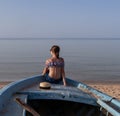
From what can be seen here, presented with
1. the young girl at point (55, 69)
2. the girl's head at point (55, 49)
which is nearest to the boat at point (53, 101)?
the young girl at point (55, 69)

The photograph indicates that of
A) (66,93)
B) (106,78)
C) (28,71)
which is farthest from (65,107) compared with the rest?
(28,71)

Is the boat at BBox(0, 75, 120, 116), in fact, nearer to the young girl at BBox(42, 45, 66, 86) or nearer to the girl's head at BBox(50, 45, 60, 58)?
the young girl at BBox(42, 45, 66, 86)

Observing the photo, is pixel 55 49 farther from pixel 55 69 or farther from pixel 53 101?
pixel 53 101

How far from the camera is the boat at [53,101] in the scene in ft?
19.9

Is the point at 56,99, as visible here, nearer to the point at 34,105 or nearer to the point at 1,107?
the point at 34,105

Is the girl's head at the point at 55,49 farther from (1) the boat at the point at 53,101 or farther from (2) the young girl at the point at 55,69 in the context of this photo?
(1) the boat at the point at 53,101

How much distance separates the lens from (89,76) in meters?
22.4

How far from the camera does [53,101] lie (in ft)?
24.0

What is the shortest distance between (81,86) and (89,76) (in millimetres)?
14040

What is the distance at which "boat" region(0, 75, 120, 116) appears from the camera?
239 inches

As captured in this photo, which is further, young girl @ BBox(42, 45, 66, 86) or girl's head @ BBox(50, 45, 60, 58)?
young girl @ BBox(42, 45, 66, 86)

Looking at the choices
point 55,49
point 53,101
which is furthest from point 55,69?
point 53,101

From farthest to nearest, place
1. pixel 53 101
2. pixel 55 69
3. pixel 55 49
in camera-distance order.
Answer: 1. pixel 55 69
2. pixel 55 49
3. pixel 53 101

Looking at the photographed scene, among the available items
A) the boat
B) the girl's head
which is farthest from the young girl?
the boat
